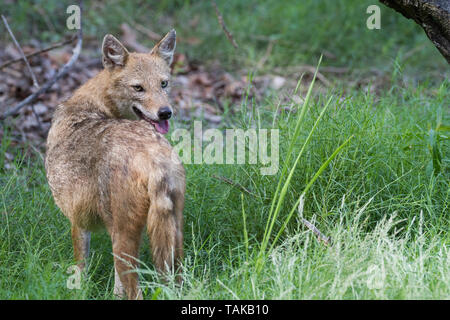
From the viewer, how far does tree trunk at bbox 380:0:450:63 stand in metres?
3.87

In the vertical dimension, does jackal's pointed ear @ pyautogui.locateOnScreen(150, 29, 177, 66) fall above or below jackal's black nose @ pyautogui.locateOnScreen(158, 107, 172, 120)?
above

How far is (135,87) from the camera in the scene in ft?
14.0

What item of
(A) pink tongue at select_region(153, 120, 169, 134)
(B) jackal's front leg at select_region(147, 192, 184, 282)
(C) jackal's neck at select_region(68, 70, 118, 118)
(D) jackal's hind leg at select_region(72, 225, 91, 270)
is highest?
(C) jackal's neck at select_region(68, 70, 118, 118)

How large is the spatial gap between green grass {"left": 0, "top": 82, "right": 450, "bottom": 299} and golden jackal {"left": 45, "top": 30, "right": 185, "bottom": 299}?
8.8 inches

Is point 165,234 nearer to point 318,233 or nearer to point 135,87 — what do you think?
point 318,233

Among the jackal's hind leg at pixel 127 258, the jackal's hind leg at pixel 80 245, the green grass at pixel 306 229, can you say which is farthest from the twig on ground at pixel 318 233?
the jackal's hind leg at pixel 80 245

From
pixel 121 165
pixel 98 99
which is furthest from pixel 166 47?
pixel 121 165

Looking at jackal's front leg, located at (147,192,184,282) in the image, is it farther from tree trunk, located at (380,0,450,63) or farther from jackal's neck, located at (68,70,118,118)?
tree trunk, located at (380,0,450,63)

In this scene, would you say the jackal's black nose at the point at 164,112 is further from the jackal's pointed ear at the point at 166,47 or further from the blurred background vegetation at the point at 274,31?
the blurred background vegetation at the point at 274,31

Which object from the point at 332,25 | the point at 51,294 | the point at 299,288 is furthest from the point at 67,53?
the point at 299,288

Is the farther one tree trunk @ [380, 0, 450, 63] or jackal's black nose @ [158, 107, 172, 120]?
jackal's black nose @ [158, 107, 172, 120]

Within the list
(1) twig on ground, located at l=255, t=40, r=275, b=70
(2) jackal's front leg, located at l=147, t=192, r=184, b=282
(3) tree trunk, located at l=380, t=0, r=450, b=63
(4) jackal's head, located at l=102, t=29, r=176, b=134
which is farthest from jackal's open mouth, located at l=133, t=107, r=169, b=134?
(1) twig on ground, located at l=255, t=40, r=275, b=70
